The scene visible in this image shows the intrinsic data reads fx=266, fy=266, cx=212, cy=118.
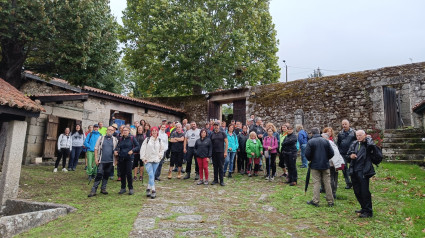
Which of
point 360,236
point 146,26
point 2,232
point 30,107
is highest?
point 146,26

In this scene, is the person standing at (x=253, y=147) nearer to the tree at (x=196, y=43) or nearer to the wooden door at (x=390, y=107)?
the tree at (x=196, y=43)

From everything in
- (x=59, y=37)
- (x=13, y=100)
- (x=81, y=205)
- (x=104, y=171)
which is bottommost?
(x=81, y=205)

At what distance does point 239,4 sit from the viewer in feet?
57.0

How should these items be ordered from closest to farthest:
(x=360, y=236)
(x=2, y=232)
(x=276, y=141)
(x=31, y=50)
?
(x=360, y=236) < (x=2, y=232) < (x=276, y=141) < (x=31, y=50)

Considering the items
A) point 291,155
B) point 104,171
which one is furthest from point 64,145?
point 291,155

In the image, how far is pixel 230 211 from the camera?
5297 mm

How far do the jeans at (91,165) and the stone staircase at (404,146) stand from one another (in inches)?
408

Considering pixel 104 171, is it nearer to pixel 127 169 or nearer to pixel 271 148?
pixel 127 169

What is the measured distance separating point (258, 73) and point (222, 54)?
10.2 ft

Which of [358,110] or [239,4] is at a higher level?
[239,4]

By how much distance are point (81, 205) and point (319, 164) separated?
5154 mm

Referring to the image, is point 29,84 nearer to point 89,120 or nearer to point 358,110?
point 89,120

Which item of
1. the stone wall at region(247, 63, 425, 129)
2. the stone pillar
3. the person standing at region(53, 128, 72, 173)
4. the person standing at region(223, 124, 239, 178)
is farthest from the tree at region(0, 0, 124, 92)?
the stone wall at region(247, 63, 425, 129)

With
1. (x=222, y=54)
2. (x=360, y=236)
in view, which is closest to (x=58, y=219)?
(x=360, y=236)
